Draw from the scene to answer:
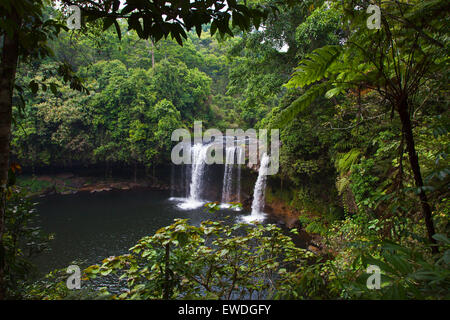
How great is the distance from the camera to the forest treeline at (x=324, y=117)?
1.62m

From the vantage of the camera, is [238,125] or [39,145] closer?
[39,145]

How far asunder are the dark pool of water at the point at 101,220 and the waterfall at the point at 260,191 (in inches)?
21.9

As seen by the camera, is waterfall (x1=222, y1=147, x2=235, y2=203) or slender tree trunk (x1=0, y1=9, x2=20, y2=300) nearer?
slender tree trunk (x1=0, y1=9, x2=20, y2=300)

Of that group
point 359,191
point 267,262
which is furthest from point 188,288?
point 359,191

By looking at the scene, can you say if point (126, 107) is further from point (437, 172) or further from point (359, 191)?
point (437, 172)

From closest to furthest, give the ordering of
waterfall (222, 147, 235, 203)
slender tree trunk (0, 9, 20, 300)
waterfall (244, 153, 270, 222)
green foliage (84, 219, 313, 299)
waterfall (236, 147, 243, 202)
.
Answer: slender tree trunk (0, 9, 20, 300)
green foliage (84, 219, 313, 299)
waterfall (244, 153, 270, 222)
waterfall (236, 147, 243, 202)
waterfall (222, 147, 235, 203)

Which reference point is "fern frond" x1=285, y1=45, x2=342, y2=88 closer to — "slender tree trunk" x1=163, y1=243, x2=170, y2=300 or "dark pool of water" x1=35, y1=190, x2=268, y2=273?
"slender tree trunk" x1=163, y1=243, x2=170, y2=300

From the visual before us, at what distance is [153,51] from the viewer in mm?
20781

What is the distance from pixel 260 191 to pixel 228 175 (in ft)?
10.0

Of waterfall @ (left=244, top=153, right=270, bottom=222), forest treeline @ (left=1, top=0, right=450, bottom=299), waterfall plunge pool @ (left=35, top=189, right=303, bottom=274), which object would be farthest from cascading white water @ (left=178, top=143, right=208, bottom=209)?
waterfall @ (left=244, top=153, right=270, bottom=222)

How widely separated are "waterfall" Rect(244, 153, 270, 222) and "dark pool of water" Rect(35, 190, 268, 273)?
56 cm

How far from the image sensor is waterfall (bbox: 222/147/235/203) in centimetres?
1425

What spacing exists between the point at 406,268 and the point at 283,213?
10593 mm

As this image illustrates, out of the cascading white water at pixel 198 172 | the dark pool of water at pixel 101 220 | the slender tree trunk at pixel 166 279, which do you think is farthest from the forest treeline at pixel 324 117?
the dark pool of water at pixel 101 220
